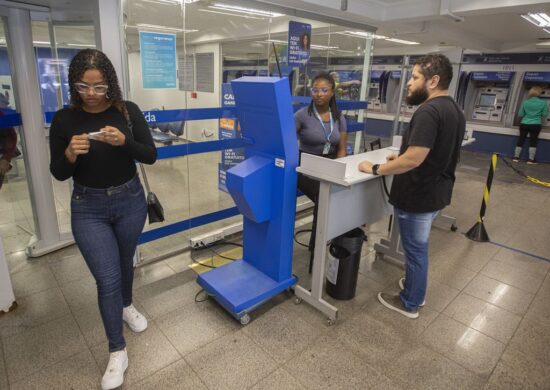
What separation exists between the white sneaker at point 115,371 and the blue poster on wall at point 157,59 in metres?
1.97

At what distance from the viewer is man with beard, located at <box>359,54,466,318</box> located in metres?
2.01

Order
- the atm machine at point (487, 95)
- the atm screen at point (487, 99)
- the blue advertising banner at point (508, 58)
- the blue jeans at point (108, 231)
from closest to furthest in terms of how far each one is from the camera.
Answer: the blue jeans at point (108, 231)
the blue advertising banner at point (508, 58)
the atm machine at point (487, 95)
the atm screen at point (487, 99)

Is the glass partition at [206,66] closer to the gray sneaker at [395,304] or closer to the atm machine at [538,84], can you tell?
the gray sneaker at [395,304]

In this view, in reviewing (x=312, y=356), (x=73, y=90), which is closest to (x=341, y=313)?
(x=312, y=356)

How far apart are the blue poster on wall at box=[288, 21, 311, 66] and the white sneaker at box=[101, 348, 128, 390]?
328 cm

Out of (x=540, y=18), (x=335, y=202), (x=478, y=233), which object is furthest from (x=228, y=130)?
(x=540, y=18)

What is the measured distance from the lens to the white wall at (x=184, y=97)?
2.70 metres

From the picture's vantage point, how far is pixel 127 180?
69.6 inches

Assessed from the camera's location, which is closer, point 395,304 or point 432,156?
point 432,156

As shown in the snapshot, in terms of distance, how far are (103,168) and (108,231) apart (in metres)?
0.32

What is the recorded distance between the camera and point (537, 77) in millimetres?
8203

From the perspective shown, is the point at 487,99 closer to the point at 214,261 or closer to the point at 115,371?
the point at 214,261

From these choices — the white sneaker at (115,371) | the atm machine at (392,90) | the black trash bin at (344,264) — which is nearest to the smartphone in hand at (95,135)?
the white sneaker at (115,371)

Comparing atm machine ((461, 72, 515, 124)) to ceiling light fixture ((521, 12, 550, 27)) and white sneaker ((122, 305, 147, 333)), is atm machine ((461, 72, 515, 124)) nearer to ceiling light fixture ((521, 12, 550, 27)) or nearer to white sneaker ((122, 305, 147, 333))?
ceiling light fixture ((521, 12, 550, 27))
